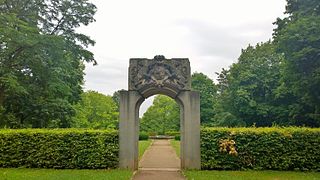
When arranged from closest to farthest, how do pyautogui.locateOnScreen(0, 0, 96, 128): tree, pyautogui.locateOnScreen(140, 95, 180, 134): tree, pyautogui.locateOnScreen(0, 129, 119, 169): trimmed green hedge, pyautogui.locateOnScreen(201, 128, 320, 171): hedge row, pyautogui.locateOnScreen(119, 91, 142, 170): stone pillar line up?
1. pyautogui.locateOnScreen(201, 128, 320, 171): hedge row
2. pyautogui.locateOnScreen(119, 91, 142, 170): stone pillar
3. pyautogui.locateOnScreen(0, 129, 119, 169): trimmed green hedge
4. pyautogui.locateOnScreen(0, 0, 96, 128): tree
5. pyautogui.locateOnScreen(140, 95, 180, 134): tree

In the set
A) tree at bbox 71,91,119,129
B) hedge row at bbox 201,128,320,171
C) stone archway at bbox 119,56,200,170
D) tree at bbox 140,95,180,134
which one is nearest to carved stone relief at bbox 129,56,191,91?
stone archway at bbox 119,56,200,170

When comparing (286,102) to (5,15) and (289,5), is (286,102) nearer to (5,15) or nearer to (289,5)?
(289,5)

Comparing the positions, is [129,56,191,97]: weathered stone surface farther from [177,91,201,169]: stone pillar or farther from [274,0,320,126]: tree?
[274,0,320,126]: tree

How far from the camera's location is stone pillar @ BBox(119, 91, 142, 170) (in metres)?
16.2

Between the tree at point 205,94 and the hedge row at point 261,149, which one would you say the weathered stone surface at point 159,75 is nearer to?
the hedge row at point 261,149

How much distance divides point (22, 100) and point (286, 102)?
2517 cm

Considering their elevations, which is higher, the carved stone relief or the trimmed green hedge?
the carved stone relief

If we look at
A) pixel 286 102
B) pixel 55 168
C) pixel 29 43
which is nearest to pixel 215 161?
pixel 55 168

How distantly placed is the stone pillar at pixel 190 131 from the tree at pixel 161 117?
51080 millimetres

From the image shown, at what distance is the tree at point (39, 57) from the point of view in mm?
22609

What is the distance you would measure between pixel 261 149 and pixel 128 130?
590 centimetres

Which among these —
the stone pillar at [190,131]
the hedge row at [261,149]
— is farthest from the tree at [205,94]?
the stone pillar at [190,131]

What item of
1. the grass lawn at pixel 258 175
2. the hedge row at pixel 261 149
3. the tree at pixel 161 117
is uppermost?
the tree at pixel 161 117

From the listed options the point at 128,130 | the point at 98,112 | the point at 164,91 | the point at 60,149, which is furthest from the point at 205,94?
the point at 60,149
